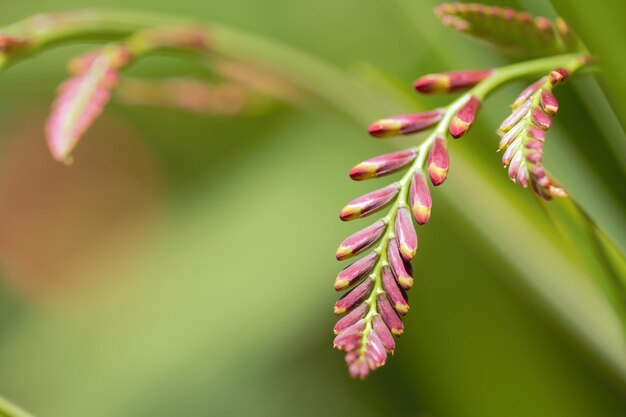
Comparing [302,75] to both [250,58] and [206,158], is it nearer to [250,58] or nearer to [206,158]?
[250,58]

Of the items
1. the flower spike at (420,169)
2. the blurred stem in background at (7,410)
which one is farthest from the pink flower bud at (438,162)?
the blurred stem in background at (7,410)

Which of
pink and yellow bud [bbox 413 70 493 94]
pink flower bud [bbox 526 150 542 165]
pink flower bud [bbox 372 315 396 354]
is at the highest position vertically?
pink and yellow bud [bbox 413 70 493 94]

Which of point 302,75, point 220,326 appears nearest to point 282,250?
point 220,326

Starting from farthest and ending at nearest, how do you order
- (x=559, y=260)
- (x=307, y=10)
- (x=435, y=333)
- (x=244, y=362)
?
(x=307, y=10), (x=244, y=362), (x=435, y=333), (x=559, y=260)

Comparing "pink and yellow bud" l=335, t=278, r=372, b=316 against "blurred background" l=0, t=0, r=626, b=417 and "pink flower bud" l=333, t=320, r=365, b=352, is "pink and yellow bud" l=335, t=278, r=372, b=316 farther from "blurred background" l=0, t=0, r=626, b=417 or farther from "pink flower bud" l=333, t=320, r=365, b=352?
"blurred background" l=0, t=0, r=626, b=417

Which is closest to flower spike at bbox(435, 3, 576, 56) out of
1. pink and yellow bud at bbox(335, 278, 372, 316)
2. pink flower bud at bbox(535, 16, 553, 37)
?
pink flower bud at bbox(535, 16, 553, 37)

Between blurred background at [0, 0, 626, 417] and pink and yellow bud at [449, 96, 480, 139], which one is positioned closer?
pink and yellow bud at [449, 96, 480, 139]

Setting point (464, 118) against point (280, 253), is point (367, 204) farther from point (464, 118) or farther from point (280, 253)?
point (280, 253)

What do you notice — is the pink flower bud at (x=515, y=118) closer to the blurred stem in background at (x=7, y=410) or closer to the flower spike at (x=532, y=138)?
the flower spike at (x=532, y=138)
